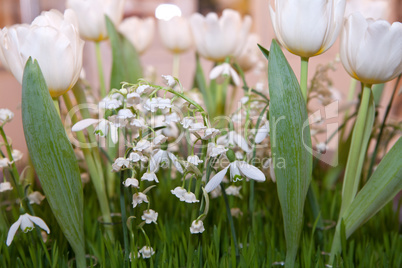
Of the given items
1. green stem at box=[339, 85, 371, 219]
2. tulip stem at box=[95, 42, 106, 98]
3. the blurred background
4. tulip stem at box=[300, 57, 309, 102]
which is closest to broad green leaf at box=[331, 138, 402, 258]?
green stem at box=[339, 85, 371, 219]

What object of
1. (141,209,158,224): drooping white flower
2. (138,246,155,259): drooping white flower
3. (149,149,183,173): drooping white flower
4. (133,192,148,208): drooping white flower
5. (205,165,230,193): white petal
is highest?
(149,149,183,173): drooping white flower

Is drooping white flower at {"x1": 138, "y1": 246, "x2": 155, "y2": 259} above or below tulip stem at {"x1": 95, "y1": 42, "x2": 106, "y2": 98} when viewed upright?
below

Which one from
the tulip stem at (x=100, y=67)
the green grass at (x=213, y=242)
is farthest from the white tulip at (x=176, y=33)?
the green grass at (x=213, y=242)

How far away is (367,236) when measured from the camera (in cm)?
62

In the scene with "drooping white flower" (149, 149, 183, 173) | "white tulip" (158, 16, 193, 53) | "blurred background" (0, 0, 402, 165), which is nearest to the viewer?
"drooping white flower" (149, 149, 183, 173)

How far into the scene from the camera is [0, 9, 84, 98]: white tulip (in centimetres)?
45

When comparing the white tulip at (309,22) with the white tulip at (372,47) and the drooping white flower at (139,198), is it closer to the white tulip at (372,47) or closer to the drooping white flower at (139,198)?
the white tulip at (372,47)

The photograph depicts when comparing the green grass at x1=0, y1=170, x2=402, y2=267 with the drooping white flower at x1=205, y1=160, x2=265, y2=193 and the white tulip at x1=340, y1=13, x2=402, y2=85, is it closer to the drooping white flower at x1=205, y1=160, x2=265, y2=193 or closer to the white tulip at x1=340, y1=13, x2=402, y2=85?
the drooping white flower at x1=205, y1=160, x2=265, y2=193

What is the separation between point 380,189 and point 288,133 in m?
0.14

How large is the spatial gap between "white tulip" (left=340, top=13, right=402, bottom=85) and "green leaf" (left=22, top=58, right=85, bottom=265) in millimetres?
360

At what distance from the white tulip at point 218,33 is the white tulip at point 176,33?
5.6 inches

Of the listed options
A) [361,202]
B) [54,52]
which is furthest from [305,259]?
[54,52]

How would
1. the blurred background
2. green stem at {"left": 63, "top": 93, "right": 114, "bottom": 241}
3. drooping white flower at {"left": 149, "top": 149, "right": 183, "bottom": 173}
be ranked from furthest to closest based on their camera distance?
the blurred background, green stem at {"left": 63, "top": 93, "right": 114, "bottom": 241}, drooping white flower at {"left": 149, "top": 149, "right": 183, "bottom": 173}

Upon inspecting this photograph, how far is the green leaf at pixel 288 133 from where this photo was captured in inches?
17.7
